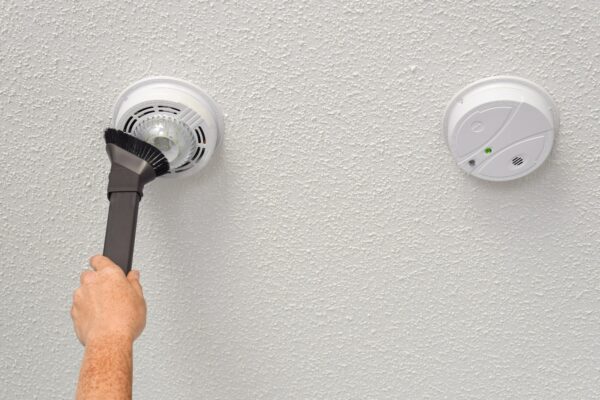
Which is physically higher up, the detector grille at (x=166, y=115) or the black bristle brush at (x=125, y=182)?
the detector grille at (x=166, y=115)

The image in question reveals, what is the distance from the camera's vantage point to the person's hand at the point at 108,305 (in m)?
0.58

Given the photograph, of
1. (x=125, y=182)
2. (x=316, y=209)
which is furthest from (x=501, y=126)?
(x=125, y=182)

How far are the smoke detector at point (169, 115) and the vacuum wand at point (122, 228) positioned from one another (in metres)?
0.05

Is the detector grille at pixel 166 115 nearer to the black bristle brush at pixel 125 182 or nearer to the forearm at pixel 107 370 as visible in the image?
the black bristle brush at pixel 125 182

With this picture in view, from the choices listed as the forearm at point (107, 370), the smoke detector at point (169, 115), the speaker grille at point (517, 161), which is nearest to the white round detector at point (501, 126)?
the speaker grille at point (517, 161)

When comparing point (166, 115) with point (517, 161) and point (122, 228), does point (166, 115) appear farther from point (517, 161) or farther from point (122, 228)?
point (517, 161)

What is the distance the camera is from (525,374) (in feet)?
2.72

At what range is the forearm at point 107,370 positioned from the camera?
55 cm

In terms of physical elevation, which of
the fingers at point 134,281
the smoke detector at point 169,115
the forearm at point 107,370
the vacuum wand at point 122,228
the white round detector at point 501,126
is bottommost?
the forearm at point 107,370

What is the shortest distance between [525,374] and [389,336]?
0.17m

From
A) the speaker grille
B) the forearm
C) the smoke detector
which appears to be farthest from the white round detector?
the forearm

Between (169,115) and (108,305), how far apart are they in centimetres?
17

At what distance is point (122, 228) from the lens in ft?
2.03

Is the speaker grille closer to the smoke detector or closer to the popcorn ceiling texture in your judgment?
the popcorn ceiling texture
